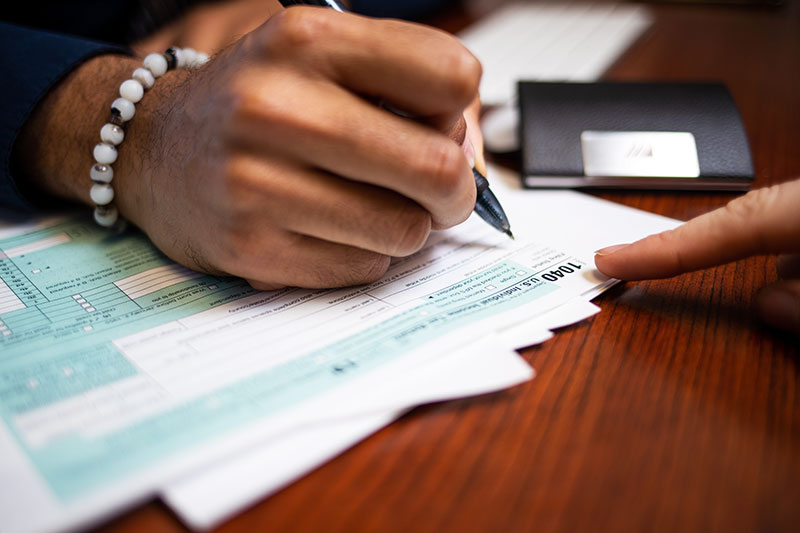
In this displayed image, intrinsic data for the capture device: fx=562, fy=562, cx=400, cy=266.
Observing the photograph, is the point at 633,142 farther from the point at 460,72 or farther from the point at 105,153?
the point at 105,153

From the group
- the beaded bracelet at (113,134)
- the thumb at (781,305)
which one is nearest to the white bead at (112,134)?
the beaded bracelet at (113,134)

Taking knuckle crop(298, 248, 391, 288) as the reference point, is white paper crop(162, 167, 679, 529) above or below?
below

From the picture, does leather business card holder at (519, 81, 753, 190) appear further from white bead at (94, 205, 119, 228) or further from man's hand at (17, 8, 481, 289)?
white bead at (94, 205, 119, 228)

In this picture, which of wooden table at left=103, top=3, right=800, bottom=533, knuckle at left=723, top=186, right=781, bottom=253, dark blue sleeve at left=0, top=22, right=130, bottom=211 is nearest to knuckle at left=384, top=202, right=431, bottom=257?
wooden table at left=103, top=3, right=800, bottom=533

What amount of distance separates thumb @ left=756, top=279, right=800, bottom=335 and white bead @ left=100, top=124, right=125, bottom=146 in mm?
520

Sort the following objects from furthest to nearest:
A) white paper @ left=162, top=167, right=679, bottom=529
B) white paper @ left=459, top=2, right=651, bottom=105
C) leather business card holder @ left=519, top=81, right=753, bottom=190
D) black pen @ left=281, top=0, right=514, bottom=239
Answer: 1. white paper @ left=459, top=2, right=651, bottom=105
2. leather business card holder @ left=519, top=81, right=753, bottom=190
3. black pen @ left=281, top=0, right=514, bottom=239
4. white paper @ left=162, top=167, right=679, bottom=529

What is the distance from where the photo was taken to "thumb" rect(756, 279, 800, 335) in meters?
0.38

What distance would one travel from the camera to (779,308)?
1.26 feet

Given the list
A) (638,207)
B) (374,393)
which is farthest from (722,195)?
(374,393)

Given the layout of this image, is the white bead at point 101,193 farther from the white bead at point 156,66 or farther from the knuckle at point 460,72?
the knuckle at point 460,72

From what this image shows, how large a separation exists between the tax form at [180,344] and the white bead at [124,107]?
0.11 meters

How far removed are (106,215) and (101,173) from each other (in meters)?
0.04

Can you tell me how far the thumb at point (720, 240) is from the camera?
0.37m

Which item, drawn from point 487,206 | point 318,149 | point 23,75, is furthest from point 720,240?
point 23,75
